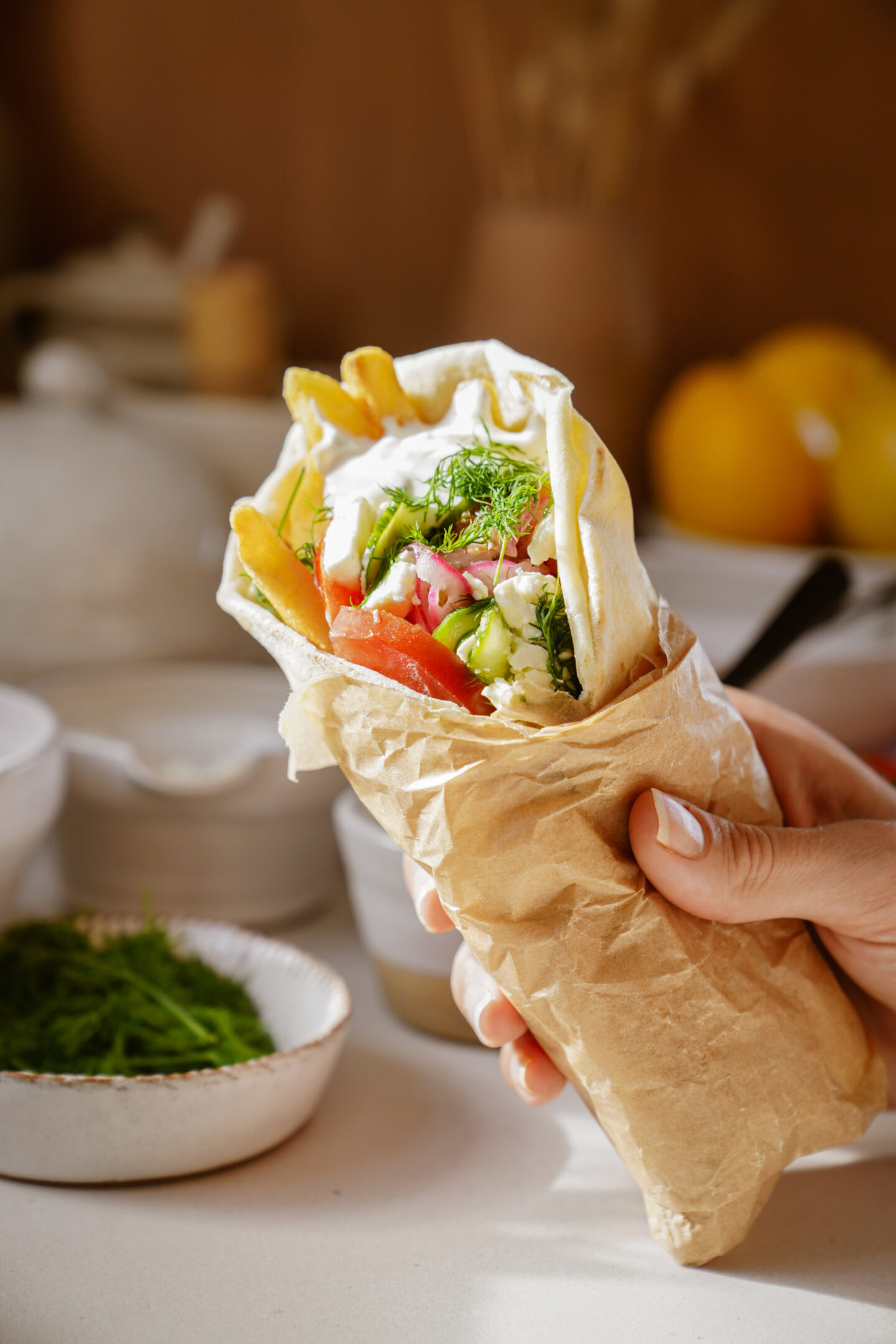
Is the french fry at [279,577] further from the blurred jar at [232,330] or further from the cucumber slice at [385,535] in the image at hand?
the blurred jar at [232,330]

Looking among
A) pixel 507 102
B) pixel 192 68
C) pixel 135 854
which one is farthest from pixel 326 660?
pixel 192 68

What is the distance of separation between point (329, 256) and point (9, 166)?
393mm

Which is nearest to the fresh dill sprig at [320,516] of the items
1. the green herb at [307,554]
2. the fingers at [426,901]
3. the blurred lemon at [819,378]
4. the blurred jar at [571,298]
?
the green herb at [307,554]

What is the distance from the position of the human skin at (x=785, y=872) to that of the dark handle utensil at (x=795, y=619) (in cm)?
17

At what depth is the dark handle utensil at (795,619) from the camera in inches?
36.3

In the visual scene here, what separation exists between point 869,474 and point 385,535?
920mm

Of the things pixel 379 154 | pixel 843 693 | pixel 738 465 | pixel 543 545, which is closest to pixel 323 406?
pixel 543 545

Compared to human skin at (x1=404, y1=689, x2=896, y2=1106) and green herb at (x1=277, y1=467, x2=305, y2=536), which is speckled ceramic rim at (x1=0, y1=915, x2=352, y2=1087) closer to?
human skin at (x1=404, y1=689, x2=896, y2=1106)

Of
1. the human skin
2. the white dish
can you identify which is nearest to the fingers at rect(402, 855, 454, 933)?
the human skin

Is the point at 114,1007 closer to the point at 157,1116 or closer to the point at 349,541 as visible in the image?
the point at 157,1116

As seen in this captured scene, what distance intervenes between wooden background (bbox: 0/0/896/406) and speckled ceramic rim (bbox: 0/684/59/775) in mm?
880

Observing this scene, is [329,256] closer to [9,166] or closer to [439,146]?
[439,146]

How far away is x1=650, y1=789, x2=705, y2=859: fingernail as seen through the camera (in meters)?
0.53

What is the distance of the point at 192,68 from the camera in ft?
5.09
